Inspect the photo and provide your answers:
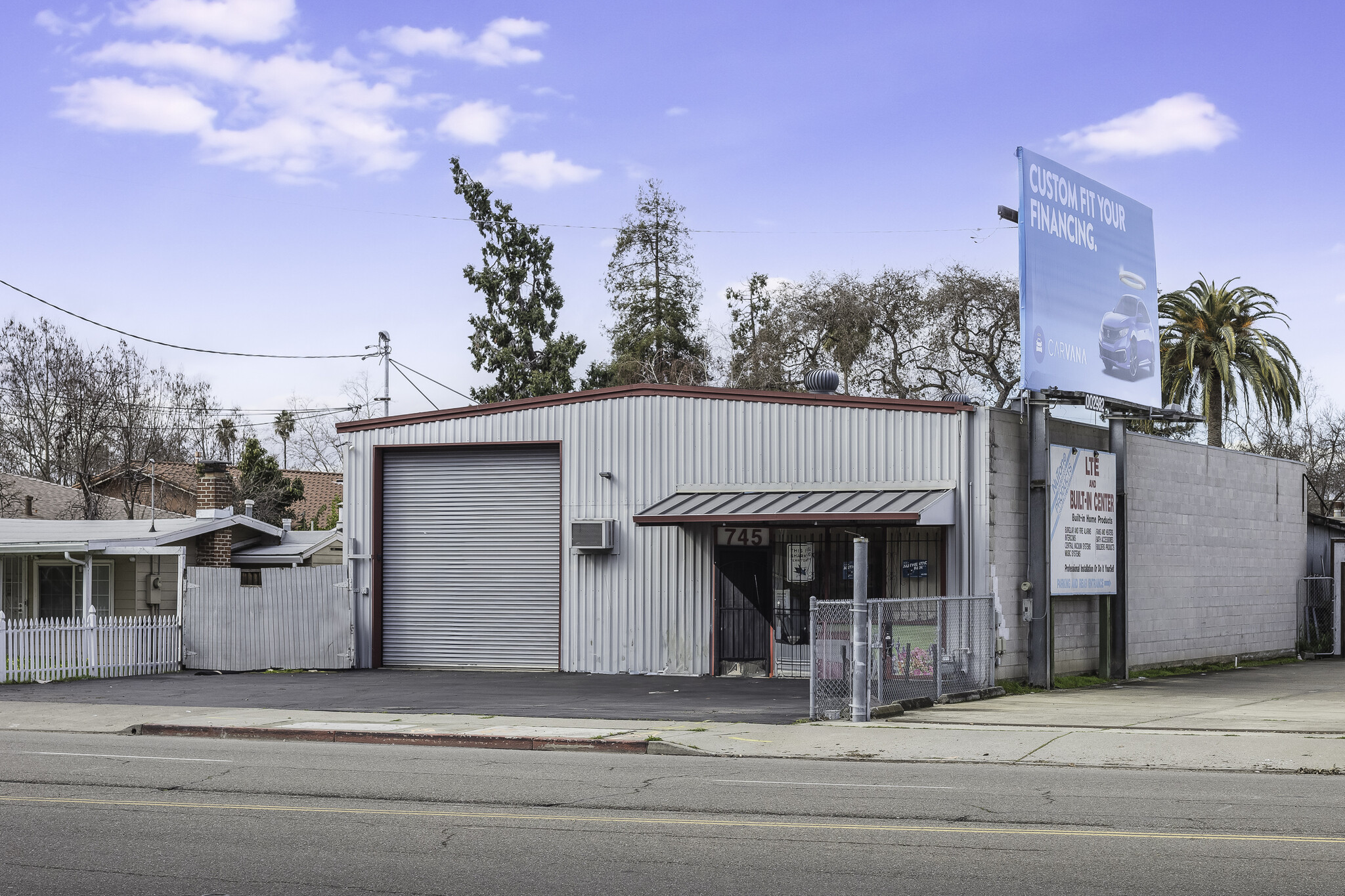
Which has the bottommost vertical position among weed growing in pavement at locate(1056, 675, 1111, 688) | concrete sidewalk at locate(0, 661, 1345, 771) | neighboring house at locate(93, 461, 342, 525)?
weed growing in pavement at locate(1056, 675, 1111, 688)

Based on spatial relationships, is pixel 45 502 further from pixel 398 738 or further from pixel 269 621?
pixel 398 738

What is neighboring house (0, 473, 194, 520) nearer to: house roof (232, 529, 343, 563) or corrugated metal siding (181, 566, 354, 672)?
house roof (232, 529, 343, 563)

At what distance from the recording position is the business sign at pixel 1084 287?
70.2 feet

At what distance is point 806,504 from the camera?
22.6 meters

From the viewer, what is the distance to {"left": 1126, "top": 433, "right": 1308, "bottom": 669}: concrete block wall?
2517 centimetres

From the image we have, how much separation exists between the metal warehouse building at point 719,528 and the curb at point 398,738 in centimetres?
746

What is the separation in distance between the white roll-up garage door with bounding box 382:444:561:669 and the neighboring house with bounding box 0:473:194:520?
26224mm

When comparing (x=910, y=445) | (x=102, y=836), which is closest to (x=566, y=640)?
(x=910, y=445)

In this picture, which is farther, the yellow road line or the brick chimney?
the brick chimney

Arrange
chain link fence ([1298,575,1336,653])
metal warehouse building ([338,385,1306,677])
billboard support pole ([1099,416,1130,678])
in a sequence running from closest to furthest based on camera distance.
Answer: metal warehouse building ([338,385,1306,677]) → billboard support pole ([1099,416,1130,678]) → chain link fence ([1298,575,1336,653])

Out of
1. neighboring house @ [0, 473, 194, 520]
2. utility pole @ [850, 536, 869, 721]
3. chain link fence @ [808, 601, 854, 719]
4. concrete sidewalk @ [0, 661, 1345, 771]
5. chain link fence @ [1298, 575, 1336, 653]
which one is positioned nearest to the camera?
concrete sidewalk @ [0, 661, 1345, 771]

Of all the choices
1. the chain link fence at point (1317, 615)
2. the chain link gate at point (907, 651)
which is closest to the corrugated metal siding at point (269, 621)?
the chain link gate at point (907, 651)

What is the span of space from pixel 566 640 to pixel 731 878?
1788 cm

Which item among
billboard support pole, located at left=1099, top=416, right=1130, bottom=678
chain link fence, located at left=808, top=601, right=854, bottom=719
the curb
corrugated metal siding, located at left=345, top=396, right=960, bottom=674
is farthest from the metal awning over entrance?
the curb
